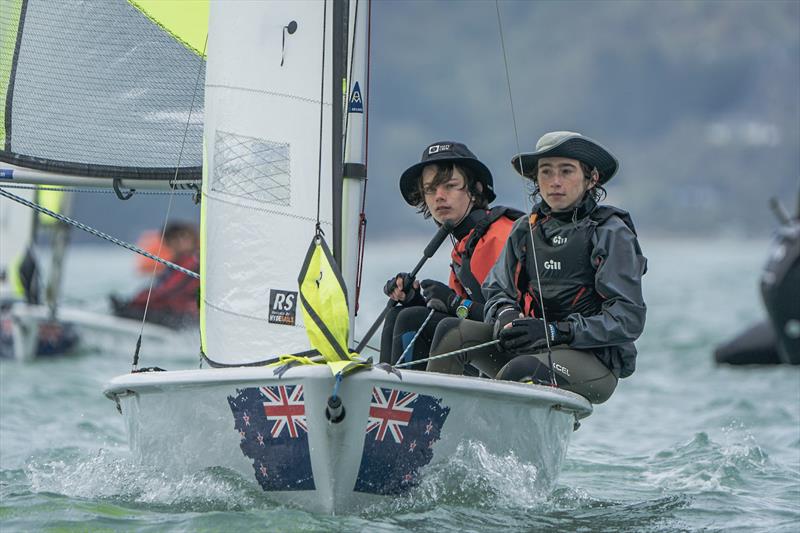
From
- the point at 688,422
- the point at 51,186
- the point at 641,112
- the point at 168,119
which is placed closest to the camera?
the point at 168,119

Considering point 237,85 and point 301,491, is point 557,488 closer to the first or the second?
point 301,491

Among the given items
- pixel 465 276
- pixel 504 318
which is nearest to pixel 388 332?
pixel 465 276

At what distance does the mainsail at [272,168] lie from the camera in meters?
4.73

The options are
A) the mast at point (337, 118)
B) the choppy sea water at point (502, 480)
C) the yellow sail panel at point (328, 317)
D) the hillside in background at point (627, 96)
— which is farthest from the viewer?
the hillside in background at point (627, 96)

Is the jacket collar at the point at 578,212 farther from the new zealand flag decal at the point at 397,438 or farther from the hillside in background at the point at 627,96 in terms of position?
the hillside in background at the point at 627,96

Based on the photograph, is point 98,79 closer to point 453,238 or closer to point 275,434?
point 453,238

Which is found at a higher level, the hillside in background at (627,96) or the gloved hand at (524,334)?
the hillside in background at (627,96)

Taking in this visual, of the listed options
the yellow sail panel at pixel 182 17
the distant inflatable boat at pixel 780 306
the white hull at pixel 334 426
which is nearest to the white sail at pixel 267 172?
the white hull at pixel 334 426

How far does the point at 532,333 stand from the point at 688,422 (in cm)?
446

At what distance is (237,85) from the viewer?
489cm

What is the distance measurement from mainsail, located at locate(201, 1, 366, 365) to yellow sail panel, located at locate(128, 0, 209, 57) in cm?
90

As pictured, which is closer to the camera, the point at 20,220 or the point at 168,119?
the point at 168,119

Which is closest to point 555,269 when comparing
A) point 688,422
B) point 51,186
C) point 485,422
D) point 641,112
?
point 485,422

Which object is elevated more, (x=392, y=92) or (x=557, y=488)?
(x=392, y=92)
